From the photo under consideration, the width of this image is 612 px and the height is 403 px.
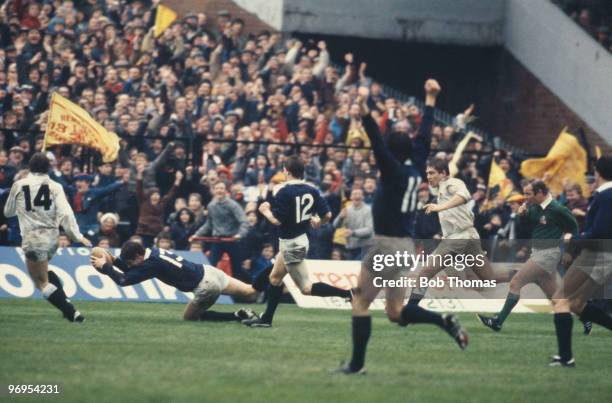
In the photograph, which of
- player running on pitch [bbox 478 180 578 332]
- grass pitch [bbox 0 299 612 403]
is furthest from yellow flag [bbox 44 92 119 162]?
player running on pitch [bbox 478 180 578 332]

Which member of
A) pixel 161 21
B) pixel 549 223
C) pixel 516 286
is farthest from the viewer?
pixel 161 21

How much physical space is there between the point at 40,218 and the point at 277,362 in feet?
15.4

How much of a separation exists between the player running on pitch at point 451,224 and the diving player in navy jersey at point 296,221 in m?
1.55

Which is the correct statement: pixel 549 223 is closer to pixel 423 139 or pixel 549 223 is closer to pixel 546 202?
pixel 546 202

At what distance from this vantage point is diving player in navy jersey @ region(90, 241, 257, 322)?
15.1 m

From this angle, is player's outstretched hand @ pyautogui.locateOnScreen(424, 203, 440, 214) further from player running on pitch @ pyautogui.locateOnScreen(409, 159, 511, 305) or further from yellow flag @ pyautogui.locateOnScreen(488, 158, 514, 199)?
yellow flag @ pyautogui.locateOnScreen(488, 158, 514, 199)

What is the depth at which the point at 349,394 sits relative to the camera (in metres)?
9.73

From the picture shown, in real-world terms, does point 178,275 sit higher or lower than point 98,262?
lower


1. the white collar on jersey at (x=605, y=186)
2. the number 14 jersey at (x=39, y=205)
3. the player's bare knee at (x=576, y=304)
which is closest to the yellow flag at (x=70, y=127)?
the number 14 jersey at (x=39, y=205)

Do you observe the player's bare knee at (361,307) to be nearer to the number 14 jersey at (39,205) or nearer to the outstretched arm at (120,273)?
the outstretched arm at (120,273)

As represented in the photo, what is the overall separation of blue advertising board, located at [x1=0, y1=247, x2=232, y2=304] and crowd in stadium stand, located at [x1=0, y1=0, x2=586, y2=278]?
0.70m

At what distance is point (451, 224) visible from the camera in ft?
55.9

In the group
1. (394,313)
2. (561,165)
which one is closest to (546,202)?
(394,313)

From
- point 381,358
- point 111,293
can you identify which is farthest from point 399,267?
point 111,293
